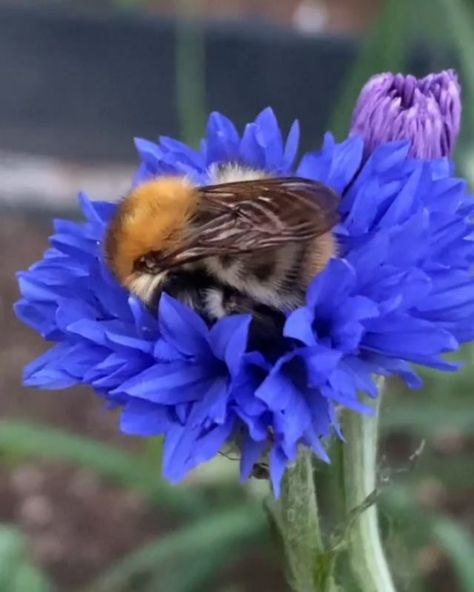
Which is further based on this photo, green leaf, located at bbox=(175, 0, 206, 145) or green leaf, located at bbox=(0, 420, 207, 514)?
green leaf, located at bbox=(175, 0, 206, 145)

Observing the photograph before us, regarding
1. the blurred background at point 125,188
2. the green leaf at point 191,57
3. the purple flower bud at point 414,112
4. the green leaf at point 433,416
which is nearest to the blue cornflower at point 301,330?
the purple flower bud at point 414,112

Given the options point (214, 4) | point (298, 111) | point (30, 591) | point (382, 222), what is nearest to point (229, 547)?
point (30, 591)

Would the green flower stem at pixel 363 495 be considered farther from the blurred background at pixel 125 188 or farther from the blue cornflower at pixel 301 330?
the blurred background at pixel 125 188

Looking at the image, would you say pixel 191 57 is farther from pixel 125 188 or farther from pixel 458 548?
pixel 458 548

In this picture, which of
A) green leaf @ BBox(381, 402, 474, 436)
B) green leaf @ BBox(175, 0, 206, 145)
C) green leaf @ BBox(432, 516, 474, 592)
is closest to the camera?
green leaf @ BBox(432, 516, 474, 592)

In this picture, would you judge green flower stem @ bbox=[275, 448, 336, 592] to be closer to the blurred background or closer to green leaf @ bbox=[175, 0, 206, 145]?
the blurred background

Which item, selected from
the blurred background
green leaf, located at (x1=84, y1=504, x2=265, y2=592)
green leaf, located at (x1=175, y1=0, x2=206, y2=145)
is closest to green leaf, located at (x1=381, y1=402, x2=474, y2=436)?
the blurred background

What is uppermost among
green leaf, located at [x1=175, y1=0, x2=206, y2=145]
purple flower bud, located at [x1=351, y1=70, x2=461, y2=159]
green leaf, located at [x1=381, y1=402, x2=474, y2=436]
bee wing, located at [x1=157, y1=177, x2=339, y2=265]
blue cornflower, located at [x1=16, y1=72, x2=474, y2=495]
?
purple flower bud, located at [x1=351, y1=70, x2=461, y2=159]
